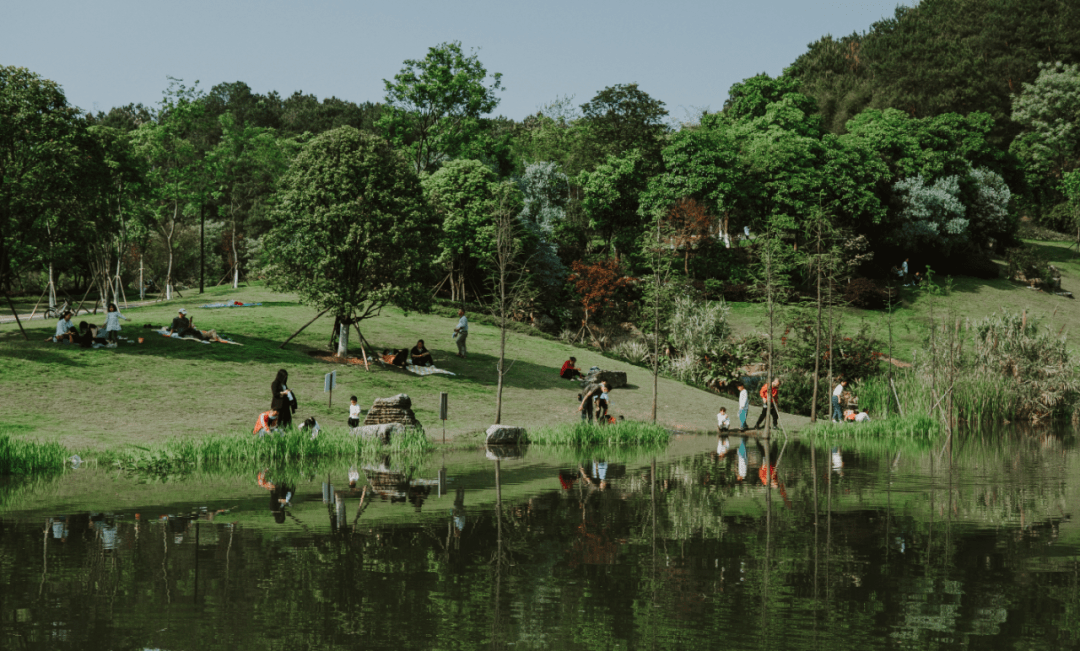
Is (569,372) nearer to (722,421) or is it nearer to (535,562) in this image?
(722,421)

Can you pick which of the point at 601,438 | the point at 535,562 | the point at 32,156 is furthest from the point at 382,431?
the point at 32,156

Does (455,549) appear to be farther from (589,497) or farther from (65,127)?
(65,127)

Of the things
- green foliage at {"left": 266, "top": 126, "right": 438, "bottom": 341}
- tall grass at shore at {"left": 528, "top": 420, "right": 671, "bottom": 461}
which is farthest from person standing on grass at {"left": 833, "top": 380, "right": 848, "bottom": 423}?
green foliage at {"left": 266, "top": 126, "right": 438, "bottom": 341}

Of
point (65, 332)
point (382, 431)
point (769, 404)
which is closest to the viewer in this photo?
point (382, 431)

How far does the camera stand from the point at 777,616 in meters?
8.66

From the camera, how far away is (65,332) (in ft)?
110

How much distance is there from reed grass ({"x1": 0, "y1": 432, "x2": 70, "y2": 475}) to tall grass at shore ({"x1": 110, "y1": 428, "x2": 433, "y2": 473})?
1107mm

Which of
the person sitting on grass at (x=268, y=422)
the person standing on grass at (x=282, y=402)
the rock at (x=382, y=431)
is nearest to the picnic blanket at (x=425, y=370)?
the rock at (x=382, y=431)

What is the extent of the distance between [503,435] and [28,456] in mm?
11871

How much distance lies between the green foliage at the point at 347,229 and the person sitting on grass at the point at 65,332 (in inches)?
292

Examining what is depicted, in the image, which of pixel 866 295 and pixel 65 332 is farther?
pixel 866 295

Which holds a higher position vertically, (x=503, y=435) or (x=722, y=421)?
(x=722, y=421)

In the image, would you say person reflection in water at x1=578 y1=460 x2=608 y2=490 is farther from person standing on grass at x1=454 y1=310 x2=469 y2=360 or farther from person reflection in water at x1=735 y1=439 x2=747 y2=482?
person standing on grass at x1=454 y1=310 x2=469 y2=360

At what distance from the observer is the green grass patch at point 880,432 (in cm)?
2871
